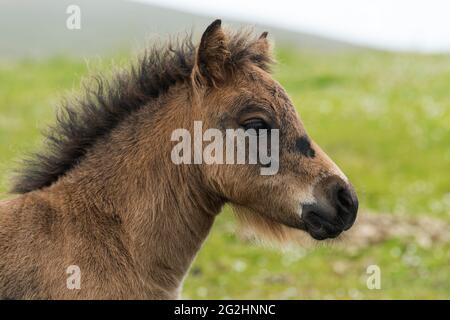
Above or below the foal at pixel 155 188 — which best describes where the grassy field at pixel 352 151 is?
below

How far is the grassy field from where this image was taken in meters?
12.3

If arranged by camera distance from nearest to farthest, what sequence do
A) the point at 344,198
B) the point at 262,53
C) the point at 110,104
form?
the point at 344,198 → the point at 110,104 → the point at 262,53

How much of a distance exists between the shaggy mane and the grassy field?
0.27 meters

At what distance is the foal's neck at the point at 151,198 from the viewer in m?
5.88

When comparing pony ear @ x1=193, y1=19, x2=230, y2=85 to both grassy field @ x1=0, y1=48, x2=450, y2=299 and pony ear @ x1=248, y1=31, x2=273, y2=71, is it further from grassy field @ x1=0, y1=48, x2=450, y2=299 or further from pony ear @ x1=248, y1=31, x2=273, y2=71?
grassy field @ x1=0, y1=48, x2=450, y2=299

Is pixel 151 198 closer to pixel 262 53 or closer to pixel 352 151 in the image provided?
pixel 262 53

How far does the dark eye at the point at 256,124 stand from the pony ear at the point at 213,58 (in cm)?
41

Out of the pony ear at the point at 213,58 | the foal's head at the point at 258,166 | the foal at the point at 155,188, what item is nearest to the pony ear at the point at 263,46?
the foal at the point at 155,188

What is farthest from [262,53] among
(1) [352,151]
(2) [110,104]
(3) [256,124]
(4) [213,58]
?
(1) [352,151]

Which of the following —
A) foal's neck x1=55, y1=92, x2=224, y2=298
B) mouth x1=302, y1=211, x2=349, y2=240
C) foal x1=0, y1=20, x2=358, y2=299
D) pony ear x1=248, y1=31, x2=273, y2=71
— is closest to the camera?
foal x1=0, y1=20, x2=358, y2=299

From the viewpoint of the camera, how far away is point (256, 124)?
5.88m

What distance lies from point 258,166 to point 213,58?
88 cm

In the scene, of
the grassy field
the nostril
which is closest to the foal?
the nostril

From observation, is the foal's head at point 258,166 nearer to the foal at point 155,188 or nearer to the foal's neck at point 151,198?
the foal at point 155,188
